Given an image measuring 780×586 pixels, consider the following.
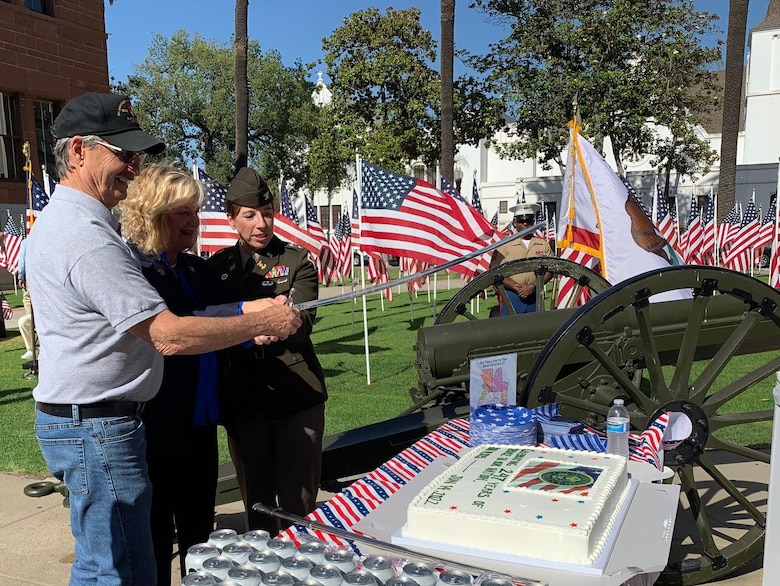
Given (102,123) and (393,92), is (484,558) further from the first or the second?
(393,92)

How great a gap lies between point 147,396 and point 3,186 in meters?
20.9

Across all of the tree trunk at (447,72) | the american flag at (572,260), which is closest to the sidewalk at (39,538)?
the american flag at (572,260)

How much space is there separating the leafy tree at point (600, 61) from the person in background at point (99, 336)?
77.7 ft

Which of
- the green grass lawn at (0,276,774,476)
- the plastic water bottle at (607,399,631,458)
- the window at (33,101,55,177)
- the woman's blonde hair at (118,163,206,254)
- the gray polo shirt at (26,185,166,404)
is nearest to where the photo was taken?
the gray polo shirt at (26,185,166,404)

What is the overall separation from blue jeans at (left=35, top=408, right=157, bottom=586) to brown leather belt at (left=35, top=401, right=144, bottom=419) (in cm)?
1

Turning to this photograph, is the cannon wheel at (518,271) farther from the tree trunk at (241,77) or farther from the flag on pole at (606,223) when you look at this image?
the tree trunk at (241,77)

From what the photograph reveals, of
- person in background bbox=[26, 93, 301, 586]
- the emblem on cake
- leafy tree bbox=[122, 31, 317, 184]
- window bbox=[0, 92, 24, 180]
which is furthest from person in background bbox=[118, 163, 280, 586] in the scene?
leafy tree bbox=[122, 31, 317, 184]

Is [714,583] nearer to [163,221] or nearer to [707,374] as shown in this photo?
[707,374]

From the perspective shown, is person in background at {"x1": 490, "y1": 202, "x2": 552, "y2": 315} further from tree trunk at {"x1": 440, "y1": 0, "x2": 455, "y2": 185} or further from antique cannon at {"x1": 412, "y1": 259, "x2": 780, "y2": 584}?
tree trunk at {"x1": 440, "y1": 0, "x2": 455, "y2": 185}

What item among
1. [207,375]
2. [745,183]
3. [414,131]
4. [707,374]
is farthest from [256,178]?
[745,183]

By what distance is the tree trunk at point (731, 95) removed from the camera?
48.2 feet

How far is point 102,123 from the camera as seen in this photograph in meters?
1.99

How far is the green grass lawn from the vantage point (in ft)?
18.8

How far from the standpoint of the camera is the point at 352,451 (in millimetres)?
3559
